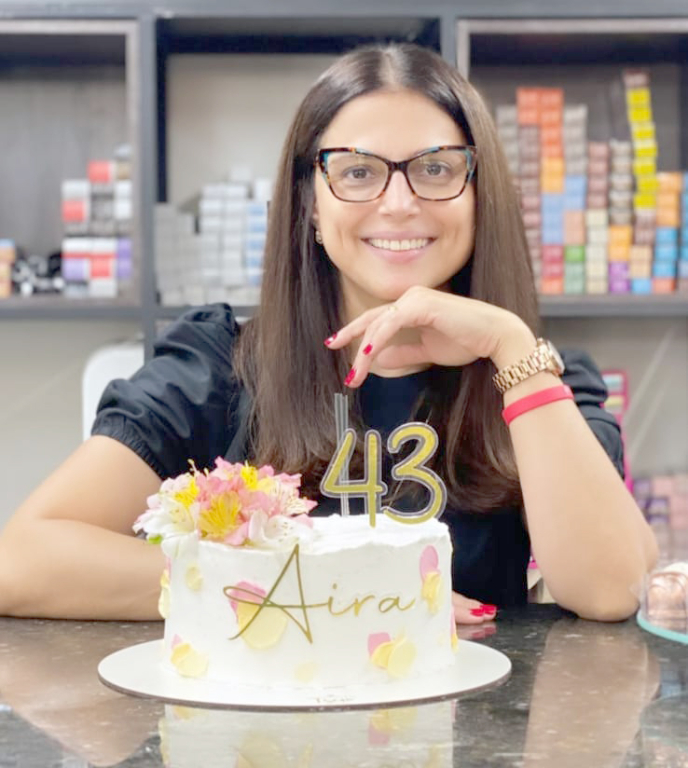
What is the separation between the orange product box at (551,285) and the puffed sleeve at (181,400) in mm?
967

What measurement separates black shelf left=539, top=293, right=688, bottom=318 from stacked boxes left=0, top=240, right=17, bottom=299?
3.50 ft

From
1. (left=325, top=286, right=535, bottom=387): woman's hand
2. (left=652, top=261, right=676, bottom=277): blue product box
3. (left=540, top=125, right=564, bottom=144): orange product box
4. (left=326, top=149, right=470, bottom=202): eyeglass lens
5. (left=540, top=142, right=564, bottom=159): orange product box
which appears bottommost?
(left=325, top=286, right=535, bottom=387): woman's hand

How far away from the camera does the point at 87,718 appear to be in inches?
39.7

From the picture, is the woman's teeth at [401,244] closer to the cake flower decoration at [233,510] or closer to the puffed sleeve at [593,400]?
the puffed sleeve at [593,400]

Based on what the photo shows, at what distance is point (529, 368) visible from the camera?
1462 millimetres

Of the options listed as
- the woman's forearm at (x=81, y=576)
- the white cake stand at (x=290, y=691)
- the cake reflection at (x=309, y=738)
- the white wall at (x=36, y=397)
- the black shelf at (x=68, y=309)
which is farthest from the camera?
the white wall at (x=36, y=397)

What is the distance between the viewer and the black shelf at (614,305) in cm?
267

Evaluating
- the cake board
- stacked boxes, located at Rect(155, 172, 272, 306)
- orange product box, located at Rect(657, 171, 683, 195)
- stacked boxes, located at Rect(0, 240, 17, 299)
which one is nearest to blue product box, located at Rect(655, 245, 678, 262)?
orange product box, located at Rect(657, 171, 683, 195)

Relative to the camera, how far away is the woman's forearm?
1385 millimetres

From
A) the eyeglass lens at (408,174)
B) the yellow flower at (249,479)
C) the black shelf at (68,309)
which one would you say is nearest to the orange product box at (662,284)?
the black shelf at (68,309)

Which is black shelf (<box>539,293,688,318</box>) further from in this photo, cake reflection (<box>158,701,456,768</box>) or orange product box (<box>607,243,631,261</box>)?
cake reflection (<box>158,701,456,768</box>)

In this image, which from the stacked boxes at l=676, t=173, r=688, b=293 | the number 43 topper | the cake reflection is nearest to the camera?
the cake reflection

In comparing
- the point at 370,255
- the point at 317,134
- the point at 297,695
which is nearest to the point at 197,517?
the point at 297,695

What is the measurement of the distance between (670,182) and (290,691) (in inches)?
75.4
